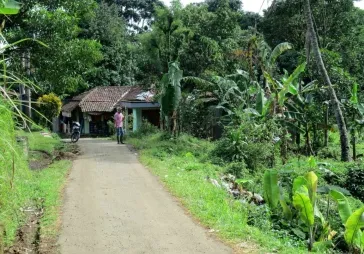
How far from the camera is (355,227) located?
6.95 meters

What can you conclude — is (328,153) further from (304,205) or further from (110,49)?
(110,49)

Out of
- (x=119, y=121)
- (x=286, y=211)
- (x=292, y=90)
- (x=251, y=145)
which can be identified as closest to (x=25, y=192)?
(x=286, y=211)

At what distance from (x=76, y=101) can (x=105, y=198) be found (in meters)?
30.6

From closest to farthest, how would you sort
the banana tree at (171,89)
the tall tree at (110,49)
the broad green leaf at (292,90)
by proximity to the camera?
the broad green leaf at (292,90) → the banana tree at (171,89) → the tall tree at (110,49)

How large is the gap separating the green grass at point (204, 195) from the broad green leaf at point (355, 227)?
2.97ft

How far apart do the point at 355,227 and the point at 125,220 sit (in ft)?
12.2

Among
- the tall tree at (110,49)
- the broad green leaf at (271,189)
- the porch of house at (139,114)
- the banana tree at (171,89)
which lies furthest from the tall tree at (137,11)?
the broad green leaf at (271,189)

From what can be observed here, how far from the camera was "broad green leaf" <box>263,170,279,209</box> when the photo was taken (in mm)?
8664

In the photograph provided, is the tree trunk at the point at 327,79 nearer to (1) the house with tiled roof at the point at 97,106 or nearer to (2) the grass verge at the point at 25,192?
(2) the grass verge at the point at 25,192

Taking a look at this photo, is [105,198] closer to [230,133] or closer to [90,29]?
[230,133]

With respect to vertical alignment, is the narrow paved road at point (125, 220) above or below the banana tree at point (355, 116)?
below

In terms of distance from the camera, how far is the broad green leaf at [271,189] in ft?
28.4

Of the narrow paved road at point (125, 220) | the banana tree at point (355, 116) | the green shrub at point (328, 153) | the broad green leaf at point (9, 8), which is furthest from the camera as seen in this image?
the green shrub at point (328, 153)

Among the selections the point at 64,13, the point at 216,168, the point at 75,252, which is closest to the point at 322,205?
the point at 216,168
